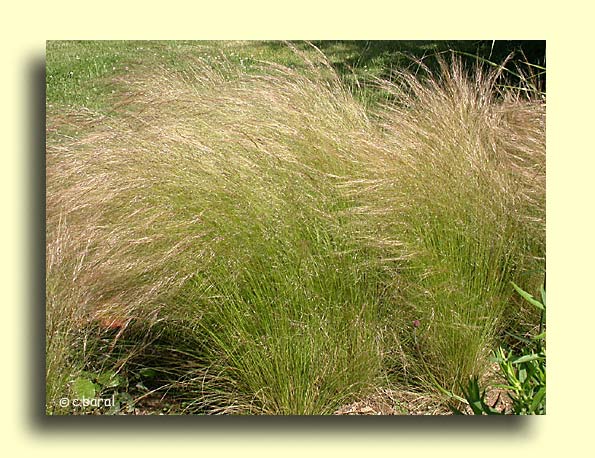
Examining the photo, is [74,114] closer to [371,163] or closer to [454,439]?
[371,163]

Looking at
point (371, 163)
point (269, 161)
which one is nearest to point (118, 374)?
point (269, 161)

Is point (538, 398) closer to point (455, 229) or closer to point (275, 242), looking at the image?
point (455, 229)

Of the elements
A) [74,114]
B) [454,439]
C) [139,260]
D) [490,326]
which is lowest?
[454,439]

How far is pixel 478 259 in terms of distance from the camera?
9.46 feet

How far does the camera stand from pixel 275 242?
2.74 m

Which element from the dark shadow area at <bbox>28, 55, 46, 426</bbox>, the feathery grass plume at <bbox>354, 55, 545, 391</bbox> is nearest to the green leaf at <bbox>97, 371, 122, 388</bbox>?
the dark shadow area at <bbox>28, 55, 46, 426</bbox>

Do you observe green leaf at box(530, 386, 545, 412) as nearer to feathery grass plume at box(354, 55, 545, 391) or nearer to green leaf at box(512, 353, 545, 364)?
green leaf at box(512, 353, 545, 364)

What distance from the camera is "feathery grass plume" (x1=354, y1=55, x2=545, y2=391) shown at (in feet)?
9.30

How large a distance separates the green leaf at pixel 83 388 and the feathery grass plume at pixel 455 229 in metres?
1.08

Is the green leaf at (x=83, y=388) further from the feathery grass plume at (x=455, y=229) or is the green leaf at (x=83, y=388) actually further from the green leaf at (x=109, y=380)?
the feathery grass plume at (x=455, y=229)

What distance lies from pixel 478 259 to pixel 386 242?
364mm

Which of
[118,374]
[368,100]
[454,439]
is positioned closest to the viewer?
[454,439]

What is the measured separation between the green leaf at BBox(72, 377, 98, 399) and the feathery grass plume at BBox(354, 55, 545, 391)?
108 cm

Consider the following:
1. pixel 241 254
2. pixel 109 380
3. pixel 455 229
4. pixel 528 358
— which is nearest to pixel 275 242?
pixel 241 254
